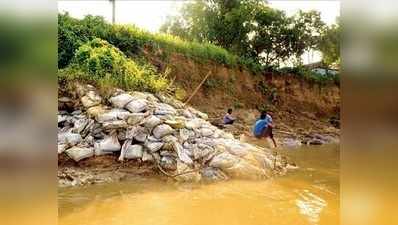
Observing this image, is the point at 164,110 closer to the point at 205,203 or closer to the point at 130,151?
the point at 130,151

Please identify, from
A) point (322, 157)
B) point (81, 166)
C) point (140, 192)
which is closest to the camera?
point (140, 192)

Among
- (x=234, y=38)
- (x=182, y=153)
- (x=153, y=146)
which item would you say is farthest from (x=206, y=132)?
(x=234, y=38)

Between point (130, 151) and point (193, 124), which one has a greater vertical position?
point (193, 124)

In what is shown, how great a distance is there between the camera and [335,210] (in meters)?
5.30

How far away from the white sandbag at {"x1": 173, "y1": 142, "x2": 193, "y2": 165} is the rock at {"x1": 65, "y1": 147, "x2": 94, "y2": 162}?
151cm

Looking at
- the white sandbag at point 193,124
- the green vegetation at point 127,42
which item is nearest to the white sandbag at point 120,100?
the white sandbag at point 193,124

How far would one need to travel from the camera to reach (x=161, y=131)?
7438 millimetres

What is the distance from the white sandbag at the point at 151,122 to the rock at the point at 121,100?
700 mm

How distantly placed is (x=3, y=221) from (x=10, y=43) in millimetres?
527

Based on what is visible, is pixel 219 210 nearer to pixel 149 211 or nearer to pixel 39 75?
pixel 149 211

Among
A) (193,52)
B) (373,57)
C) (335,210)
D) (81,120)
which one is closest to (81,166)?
(81,120)

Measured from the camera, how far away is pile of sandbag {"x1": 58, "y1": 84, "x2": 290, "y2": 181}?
702cm

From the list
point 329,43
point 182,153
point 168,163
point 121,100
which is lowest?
point 168,163

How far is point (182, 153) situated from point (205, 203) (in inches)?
68.3
